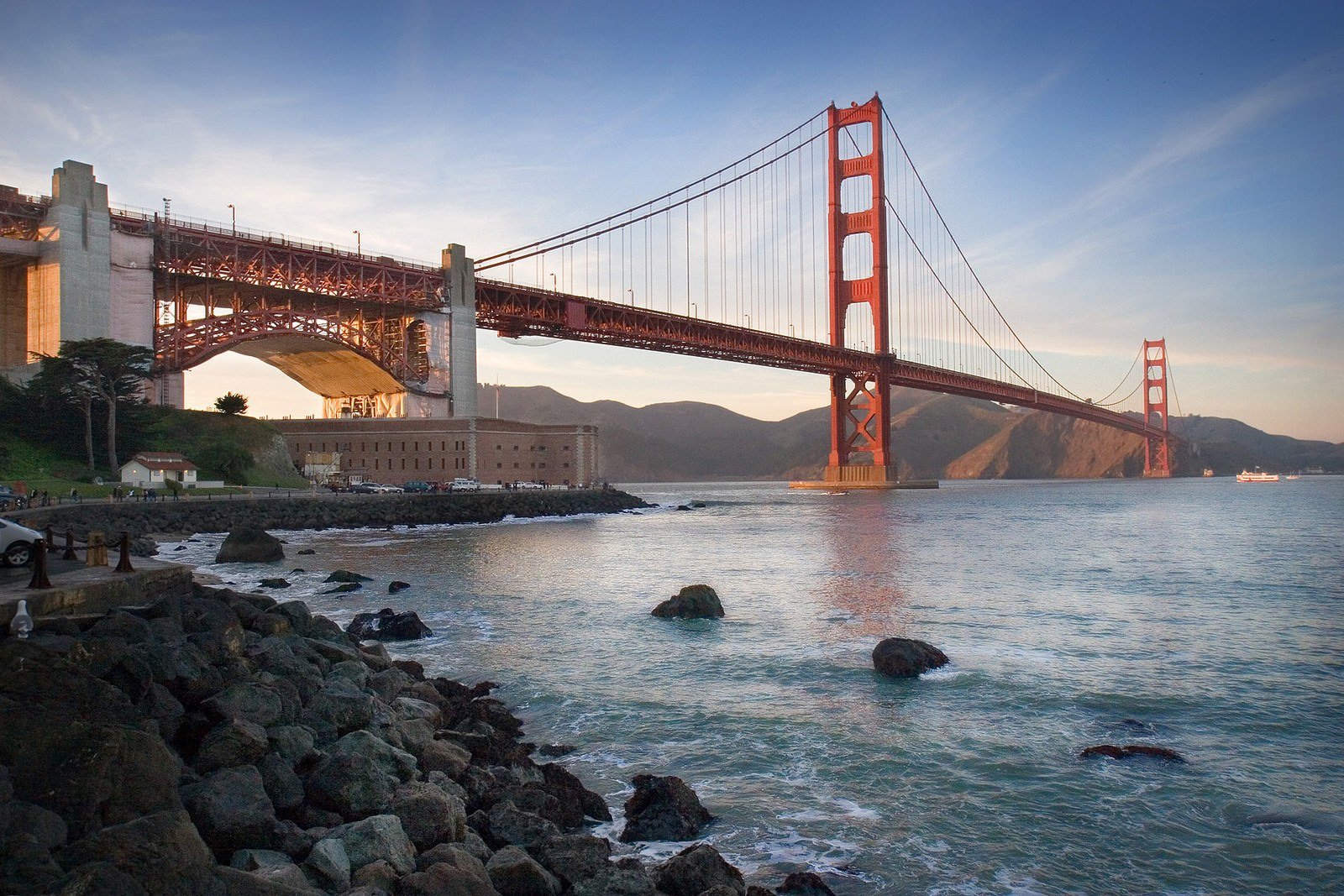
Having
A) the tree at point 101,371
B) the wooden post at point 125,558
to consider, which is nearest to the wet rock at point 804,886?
the wooden post at point 125,558

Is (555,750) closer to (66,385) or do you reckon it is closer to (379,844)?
(379,844)

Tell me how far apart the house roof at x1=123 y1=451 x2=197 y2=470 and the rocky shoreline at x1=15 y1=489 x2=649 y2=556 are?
6.05 meters

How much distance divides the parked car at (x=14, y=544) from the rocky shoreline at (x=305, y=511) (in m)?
11.3

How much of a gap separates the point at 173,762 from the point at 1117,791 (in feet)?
27.2

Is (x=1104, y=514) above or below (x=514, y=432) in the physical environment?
below

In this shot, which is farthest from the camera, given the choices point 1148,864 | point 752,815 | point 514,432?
point 514,432

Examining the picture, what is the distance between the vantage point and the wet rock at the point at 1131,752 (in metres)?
9.88

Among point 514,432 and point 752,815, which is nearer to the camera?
point 752,815

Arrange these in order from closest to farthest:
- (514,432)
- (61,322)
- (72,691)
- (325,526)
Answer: (72,691)
(325,526)
(61,322)
(514,432)

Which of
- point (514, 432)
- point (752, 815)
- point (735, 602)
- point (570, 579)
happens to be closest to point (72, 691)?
point (752, 815)

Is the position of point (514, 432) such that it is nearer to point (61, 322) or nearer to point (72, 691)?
point (61, 322)

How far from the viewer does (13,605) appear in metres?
8.61

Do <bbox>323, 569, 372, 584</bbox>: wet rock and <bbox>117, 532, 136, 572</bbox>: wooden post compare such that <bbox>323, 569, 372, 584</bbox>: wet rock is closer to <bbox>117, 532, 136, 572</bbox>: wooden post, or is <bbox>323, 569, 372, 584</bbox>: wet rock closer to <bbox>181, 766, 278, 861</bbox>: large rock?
<bbox>117, 532, 136, 572</bbox>: wooden post

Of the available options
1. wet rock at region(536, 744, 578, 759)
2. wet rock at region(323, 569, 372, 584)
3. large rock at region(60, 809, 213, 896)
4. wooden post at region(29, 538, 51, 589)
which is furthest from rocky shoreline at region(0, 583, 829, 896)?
wet rock at region(323, 569, 372, 584)
